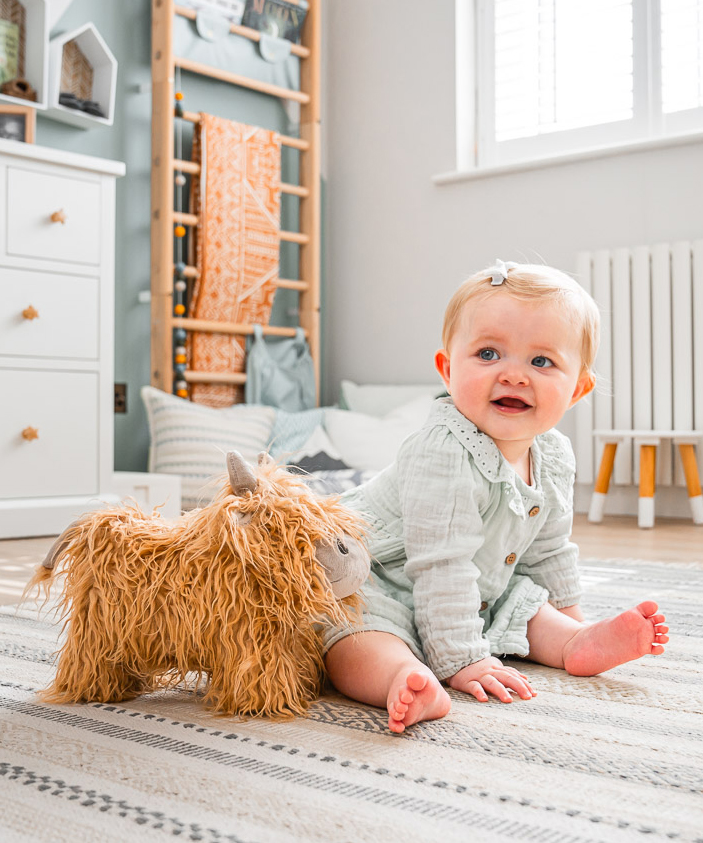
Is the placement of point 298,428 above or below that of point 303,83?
below

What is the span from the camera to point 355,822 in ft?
1.64

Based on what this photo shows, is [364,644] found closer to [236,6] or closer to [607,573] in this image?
[607,573]

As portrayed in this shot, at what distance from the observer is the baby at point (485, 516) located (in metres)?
0.80

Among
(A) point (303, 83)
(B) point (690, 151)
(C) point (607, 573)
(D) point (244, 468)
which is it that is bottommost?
(C) point (607, 573)

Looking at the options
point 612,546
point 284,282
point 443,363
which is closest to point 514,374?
point 443,363

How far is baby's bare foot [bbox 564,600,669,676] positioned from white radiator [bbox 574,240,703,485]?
1681 mm

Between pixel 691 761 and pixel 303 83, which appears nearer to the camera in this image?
pixel 691 761

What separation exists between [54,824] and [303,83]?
116 inches


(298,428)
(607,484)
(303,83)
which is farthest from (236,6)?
(607,484)

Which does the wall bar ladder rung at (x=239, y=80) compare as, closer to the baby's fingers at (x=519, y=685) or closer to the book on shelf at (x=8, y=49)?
the book on shelf at (x=8, y=49)

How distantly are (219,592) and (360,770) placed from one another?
0.61 ft

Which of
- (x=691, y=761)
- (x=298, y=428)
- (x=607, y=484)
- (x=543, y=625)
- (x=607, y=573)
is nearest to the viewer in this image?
(x=691, y=761)

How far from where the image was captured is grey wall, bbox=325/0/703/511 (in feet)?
8.50

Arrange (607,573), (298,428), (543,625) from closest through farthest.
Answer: (543,625), (607,573), (298,428)
